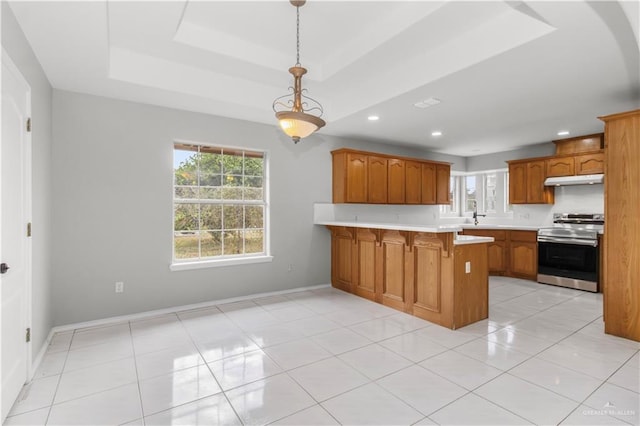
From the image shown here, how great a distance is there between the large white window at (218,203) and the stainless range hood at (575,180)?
15.5 ft

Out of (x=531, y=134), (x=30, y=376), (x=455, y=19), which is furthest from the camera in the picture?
(x=531, y=134)

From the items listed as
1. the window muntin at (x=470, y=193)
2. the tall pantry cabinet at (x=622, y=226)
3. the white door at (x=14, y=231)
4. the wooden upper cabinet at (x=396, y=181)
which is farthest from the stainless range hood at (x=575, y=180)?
the white door at (x=14, y=231)

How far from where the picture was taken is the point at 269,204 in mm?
4543

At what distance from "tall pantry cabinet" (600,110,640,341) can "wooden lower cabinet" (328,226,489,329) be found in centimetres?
108

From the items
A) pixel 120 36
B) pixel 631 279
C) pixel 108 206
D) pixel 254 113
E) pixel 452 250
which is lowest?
pixel 631 279

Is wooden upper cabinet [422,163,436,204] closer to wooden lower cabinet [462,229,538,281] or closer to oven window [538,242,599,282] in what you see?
wooden lower cabinet [462,229,538,281]

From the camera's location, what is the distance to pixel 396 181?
553 centimetres

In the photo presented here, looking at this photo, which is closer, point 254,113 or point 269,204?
point 254,113

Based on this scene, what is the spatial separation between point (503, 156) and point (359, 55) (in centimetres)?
483

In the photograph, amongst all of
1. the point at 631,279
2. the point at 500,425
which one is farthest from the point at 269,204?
the point at 631,279

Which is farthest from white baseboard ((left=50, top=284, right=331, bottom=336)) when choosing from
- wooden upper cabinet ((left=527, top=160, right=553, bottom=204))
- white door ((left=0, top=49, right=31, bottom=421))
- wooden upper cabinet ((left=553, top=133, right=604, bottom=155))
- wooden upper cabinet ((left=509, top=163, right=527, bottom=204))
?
wooden upper cabinet ((left=553, top=133, right=604, bottom=155))

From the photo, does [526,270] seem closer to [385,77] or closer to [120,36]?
[385,77]

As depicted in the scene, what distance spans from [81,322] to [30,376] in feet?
3.71

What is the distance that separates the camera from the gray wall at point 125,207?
3.27m
